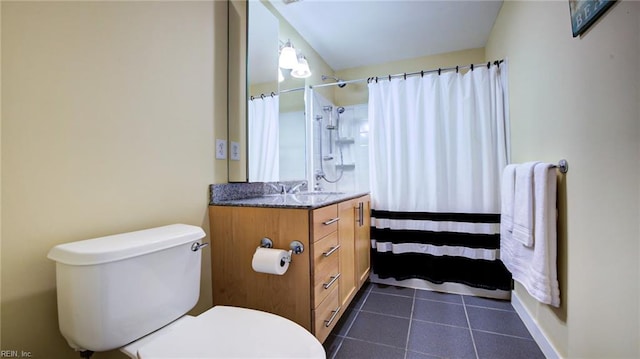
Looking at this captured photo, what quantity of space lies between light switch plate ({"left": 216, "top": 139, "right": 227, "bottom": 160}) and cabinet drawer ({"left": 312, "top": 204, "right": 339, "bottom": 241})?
660 mm

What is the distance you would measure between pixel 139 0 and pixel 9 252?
3.32 ft

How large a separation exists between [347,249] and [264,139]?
3.20 feet

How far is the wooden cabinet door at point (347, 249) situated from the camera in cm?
159

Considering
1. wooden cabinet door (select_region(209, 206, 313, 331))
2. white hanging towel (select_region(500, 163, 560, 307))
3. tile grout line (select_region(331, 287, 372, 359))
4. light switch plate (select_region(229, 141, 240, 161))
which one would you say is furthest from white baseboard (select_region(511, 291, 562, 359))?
light switch plate (select_region(229, 141, 240, 161))

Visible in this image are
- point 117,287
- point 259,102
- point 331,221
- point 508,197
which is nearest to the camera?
point 117,287

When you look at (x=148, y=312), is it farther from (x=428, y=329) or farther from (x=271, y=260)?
(x=428, y=329)

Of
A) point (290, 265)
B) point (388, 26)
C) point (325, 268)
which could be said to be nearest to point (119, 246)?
point (290, 265)

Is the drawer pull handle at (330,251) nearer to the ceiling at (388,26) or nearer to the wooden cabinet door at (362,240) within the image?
the wooden cabinet door at (362,240)

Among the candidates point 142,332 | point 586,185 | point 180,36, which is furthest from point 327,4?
point 142,332

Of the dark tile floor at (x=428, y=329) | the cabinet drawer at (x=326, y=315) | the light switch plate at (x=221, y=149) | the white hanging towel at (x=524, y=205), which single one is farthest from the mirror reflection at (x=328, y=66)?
the white hanging towel at (x=524, y=205)

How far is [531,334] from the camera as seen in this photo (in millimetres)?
1585

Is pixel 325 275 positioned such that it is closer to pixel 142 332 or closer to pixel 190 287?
pixel 190 287

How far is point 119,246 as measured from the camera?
2.62 feet

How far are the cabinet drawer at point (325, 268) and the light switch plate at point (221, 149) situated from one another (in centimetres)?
74
